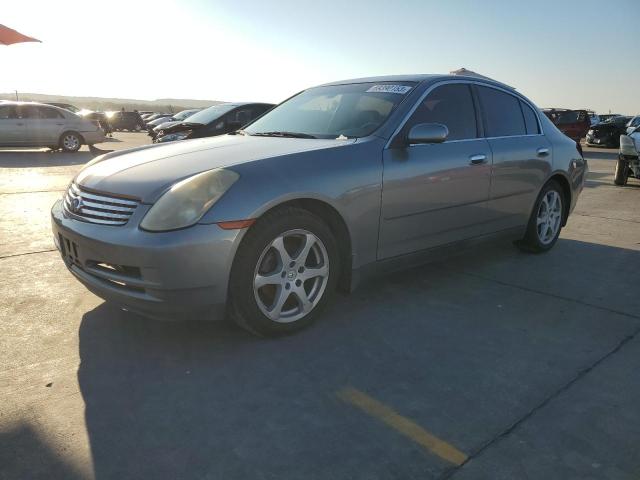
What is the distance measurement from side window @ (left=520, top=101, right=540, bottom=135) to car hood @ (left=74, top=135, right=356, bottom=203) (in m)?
2.24

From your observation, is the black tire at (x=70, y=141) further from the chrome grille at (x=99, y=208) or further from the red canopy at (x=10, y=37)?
the chrome grille at (x=99, y=208)

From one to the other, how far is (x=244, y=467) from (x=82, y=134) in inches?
626

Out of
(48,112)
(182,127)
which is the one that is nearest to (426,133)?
(182,127)

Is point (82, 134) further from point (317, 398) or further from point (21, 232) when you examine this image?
point (317, 398)

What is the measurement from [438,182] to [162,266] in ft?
6.68

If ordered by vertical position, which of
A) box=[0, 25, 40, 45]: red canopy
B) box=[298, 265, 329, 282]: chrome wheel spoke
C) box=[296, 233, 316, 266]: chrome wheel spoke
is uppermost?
box=[0, 25, 40, 45]: red canopy

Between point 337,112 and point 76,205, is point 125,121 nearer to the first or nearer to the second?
point 337,112

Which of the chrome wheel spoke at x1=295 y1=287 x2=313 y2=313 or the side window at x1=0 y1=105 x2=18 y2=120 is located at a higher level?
the side window at x1=0 y1=105 x2=18 y2=120

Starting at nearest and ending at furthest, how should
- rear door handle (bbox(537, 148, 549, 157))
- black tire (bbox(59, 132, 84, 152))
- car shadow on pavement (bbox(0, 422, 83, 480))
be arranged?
car shadow on pavement (bbox(0, 422, 83, 480))
rear door handle (bbox(537, 148, 549, 157))
black tire (bbox(59, 132, 84, 152))

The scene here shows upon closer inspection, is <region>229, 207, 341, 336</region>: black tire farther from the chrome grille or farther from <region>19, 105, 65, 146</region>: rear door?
<region>19, 105, 65, 146</region>: rear door

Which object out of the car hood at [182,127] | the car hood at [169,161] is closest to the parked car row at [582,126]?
the car hood at [182,127]

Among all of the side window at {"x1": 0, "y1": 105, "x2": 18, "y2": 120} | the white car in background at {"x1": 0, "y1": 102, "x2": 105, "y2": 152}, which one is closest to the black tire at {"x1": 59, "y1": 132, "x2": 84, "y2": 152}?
the white car in background at {"x1": 0, "y1": 102, "x2": 105, "y2": 152}

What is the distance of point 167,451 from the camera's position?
81.8 inches

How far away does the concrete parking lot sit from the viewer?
204 cm
